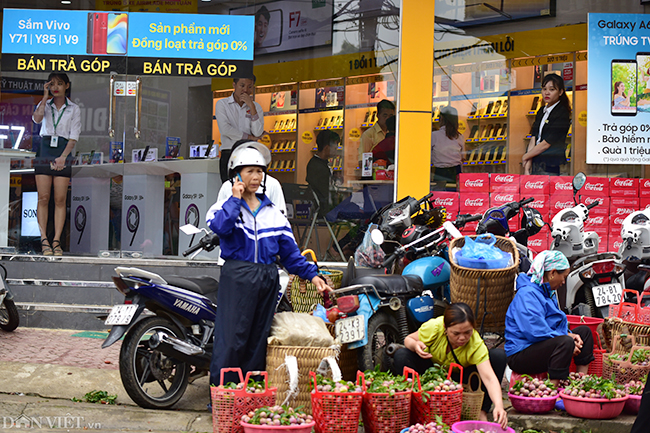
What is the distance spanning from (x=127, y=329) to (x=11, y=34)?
17.3 ft

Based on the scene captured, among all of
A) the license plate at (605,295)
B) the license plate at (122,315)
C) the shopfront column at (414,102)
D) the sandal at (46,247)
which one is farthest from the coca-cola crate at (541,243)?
the sandal at (46,247)

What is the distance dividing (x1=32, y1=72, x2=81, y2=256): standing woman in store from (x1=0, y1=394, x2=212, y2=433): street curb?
4015 millimetres

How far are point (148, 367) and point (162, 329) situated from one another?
10.4 inches

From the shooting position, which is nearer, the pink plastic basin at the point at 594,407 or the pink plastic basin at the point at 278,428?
the pink plastic basin at the point at 278,428

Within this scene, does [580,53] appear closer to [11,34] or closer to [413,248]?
[413,248]

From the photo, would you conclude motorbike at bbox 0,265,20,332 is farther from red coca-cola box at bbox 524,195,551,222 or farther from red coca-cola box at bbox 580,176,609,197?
red coca-cola box at bbox 580,176,609,197

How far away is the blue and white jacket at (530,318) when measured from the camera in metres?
4.72

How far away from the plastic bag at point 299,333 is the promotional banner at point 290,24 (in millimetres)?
4916

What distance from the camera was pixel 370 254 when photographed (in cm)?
596

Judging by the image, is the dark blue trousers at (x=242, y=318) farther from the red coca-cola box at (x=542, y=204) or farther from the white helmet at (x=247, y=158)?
the red coca-cola box at (x=542, y=204)

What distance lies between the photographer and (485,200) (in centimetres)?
826

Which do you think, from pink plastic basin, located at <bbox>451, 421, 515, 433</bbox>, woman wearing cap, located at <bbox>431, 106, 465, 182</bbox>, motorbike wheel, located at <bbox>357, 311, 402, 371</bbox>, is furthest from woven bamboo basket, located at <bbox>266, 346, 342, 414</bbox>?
woman wearing cap, located at <bbox>431, 106, 465, 182</bbox>

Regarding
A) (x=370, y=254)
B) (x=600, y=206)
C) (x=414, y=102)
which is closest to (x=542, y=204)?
(x=600, y=206)

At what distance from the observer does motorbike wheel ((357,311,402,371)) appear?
185 inches
